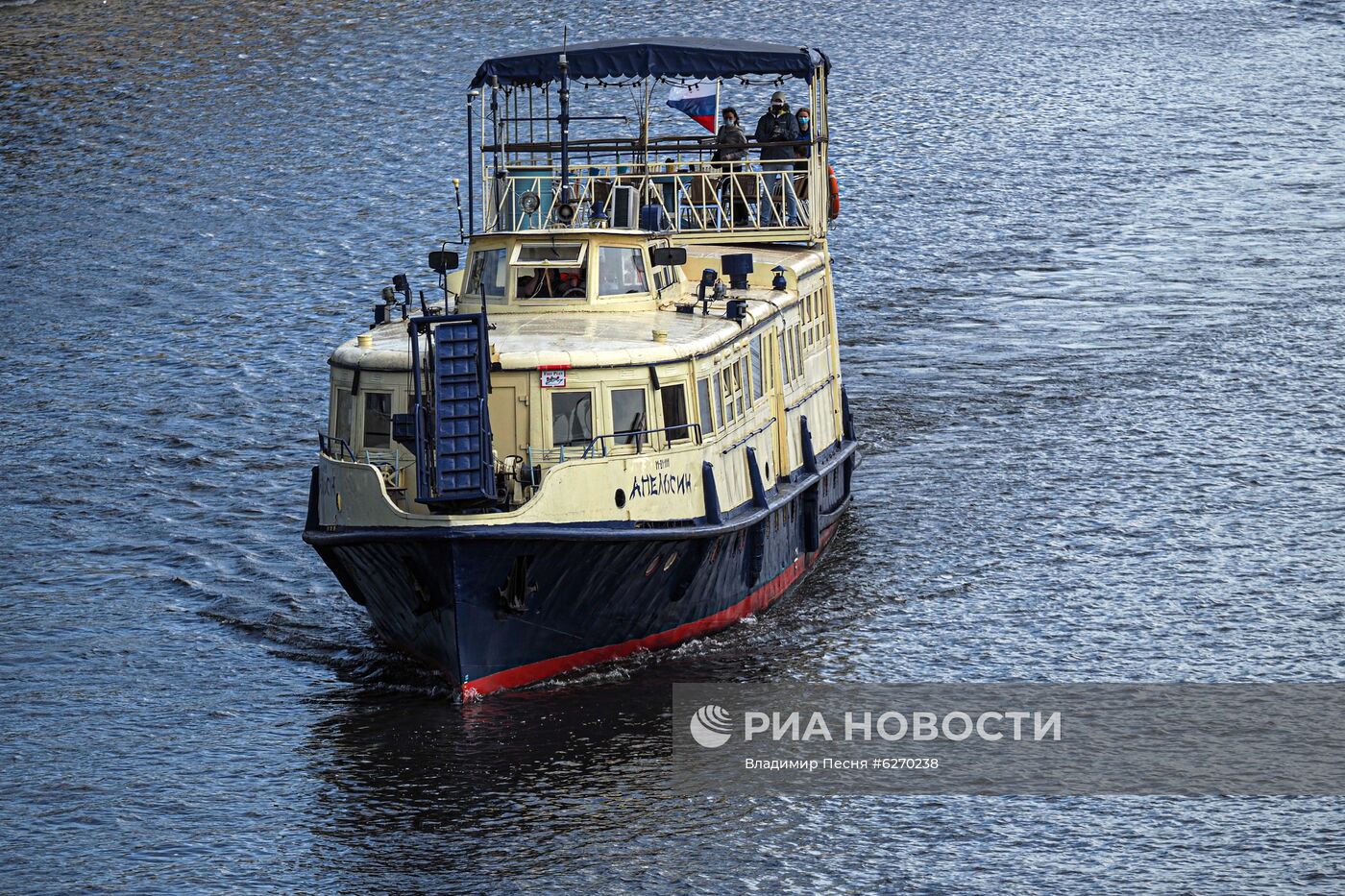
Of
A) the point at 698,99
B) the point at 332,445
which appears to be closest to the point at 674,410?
the point at 332,445

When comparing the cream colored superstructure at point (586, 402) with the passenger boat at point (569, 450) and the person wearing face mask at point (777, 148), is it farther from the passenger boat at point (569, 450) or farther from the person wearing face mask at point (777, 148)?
the person wearing face mask at point (777, 148)

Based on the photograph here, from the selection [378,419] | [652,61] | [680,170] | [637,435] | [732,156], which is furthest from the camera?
[732,156]

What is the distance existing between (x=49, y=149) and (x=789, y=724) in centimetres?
4678

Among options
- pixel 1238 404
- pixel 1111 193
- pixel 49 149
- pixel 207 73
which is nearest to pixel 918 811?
pixel 1238 404

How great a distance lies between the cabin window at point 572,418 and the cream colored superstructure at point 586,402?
0.02 m

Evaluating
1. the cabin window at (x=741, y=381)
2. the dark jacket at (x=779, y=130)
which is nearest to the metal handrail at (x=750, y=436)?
the cabin window at (x=741, y=381)

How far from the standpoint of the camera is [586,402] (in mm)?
28484

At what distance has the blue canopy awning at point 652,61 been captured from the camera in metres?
36.7

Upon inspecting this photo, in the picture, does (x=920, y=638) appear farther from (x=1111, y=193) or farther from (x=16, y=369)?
(x=1111, y=193)

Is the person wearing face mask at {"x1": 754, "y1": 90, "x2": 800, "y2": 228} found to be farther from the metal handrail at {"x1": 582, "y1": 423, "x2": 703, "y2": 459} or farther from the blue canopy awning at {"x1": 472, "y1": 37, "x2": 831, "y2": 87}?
the metal handrail at {"x1": 582, "y1": 423, "x2": 703, "y2": 459}

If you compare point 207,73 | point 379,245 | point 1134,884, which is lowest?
point 1134,884

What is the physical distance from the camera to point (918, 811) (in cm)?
2569

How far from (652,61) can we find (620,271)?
21.2ft

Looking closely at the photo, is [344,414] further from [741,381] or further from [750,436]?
[750,436]
